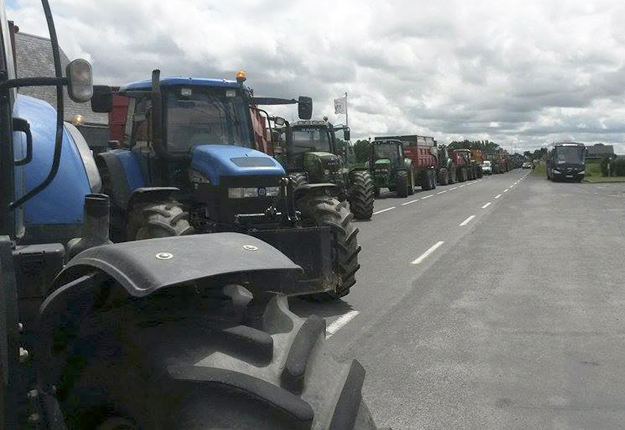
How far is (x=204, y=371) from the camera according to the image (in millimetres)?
1831

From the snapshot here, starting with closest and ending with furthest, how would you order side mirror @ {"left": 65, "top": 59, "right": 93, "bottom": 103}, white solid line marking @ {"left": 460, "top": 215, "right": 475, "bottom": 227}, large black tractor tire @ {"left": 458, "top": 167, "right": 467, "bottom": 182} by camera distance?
side mirror @ {"left": 65, "top": 59, "right": 93, "bottom": 103}
white solid line marking @ {"left": 460, "top": 215, "right": 475, "bottom": 227}
large black tractor tire @ {"left": 458, "top": 167, "right": 467, "bottom": 182}

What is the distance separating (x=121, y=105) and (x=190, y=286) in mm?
11672

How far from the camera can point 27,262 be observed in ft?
7.70

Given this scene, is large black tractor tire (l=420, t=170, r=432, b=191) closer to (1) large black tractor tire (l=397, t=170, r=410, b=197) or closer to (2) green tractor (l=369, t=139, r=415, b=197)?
(2) green tractor (l=369, t=139, r=415, b=197)

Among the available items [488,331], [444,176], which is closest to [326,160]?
[488,331]

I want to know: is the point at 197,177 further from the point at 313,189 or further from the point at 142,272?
the point at 142,272

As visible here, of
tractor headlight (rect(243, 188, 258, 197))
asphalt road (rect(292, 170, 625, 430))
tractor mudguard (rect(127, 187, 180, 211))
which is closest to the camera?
asphalt road (rect(292, 170, 625, 430))

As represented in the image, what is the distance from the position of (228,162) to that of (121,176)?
1.40 m

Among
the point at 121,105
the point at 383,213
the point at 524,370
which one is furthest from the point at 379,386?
the point at 383,213

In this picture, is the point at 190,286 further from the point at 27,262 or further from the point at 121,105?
the point at 121,105

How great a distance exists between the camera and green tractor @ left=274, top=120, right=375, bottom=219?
1866 centimetres

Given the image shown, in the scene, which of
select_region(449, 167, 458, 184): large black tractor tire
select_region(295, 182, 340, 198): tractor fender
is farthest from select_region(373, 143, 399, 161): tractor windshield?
select_region(295, 182, 340, 198): tractor fender

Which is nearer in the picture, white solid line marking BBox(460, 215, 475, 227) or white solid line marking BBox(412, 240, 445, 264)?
white solid line marking BBox(412, 240, 445, 264)

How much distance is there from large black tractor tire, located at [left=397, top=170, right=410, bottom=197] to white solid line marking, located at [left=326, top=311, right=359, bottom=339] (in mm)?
22631
